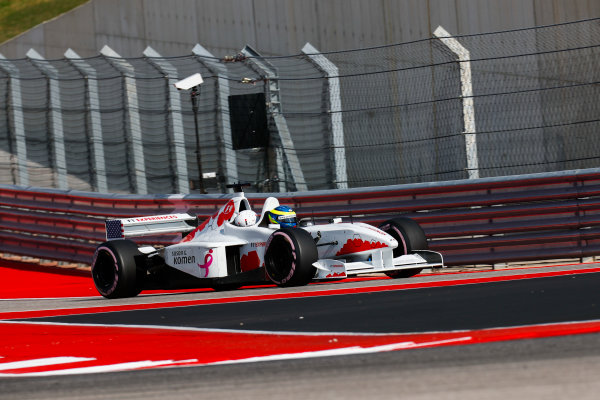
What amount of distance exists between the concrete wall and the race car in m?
11.3

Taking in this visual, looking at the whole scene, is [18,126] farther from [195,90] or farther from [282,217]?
[282,217]

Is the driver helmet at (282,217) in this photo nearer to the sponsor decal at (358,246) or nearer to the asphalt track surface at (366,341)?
the sponsor decal at (358,246)

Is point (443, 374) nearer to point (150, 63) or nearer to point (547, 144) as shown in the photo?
point (547, 144)

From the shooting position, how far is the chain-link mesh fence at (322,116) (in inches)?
450

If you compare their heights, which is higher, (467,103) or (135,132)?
(135,132)

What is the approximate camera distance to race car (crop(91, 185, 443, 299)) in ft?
31.8

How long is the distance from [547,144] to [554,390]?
7922 millimetres

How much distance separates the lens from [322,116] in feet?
40.8

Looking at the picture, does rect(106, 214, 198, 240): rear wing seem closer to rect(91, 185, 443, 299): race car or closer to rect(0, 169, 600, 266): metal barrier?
rect(91, 185, 443, 299): race car

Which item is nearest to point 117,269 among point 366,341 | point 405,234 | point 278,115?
point 405,234

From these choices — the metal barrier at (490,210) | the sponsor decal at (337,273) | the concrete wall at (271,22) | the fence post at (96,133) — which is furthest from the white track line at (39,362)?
the concrete wall at (271,22)

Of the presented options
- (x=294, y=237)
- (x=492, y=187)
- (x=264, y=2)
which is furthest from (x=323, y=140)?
(x=264, y=2)

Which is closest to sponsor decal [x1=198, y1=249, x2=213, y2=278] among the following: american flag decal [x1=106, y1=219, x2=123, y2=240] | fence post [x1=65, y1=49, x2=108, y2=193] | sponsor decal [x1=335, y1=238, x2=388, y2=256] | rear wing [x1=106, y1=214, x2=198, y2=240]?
rear wing [x1=106, y1=214, x2=198, y2=240]

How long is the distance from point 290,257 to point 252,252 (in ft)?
2.23
